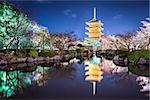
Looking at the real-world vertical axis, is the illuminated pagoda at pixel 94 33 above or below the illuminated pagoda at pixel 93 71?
above

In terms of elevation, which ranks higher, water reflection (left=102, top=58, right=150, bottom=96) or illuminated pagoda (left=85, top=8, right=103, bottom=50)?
illuminated pagoda (left=85, top=8, right=103, bottom=50)

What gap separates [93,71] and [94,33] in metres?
0.65

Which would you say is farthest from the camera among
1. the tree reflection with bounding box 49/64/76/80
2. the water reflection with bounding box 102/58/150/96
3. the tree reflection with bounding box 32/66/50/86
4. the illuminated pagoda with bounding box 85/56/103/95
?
the tree reflection with bounding box 49/64/76/80

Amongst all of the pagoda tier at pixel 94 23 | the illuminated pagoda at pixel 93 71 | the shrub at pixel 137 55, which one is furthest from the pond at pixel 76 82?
the pagoda tier at pixel 94 23

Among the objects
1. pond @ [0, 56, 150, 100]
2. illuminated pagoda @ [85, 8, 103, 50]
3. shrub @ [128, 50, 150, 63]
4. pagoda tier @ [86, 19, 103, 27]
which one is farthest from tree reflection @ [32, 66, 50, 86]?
shrub @ [128, 50, 150, 63]

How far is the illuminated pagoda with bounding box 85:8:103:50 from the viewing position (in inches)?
179

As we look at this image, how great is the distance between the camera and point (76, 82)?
4.00m

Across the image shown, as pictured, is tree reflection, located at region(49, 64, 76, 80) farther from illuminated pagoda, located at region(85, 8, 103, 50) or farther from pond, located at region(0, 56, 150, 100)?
illuminated pagoda, located at region(85, 8, 103, 50)

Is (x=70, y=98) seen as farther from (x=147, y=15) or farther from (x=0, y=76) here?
(x=147, y=15)

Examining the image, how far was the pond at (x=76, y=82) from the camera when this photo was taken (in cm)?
348

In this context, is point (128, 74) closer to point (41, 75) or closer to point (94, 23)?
point (94, 23)

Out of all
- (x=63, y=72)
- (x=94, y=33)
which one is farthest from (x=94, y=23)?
(x=63, y=72)

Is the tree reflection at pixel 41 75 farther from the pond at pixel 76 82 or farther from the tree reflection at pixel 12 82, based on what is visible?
the tree reflection at pixel 12 82

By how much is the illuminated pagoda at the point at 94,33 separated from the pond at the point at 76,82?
0.22 m
